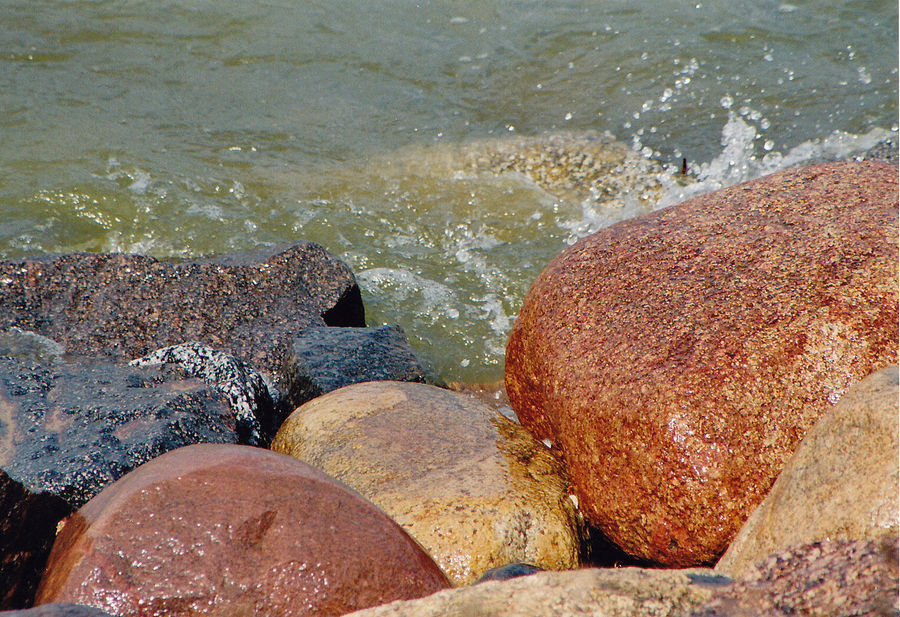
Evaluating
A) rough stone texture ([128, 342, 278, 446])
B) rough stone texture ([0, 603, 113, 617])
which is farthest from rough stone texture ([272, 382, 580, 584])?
rough stone texture ([0, 603, 113, 617])

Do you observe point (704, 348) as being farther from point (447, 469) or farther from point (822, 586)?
point (822, 586)

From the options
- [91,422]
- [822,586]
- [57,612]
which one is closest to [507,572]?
[822,586]

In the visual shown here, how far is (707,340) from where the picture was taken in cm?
329

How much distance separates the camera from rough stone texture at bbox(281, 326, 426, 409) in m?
4.32

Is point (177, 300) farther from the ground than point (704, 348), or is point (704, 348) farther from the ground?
point (704, 348)

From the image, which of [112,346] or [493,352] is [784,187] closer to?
[493,352]

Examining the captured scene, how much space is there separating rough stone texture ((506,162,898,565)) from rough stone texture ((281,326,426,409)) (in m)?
0.76

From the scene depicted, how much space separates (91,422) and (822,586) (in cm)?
263

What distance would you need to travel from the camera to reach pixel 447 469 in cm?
341

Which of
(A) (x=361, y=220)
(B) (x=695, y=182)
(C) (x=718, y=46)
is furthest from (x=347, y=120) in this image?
(C) (x=718, y=46)

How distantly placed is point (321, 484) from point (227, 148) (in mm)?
6087

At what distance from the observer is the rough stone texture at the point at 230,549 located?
2412mm

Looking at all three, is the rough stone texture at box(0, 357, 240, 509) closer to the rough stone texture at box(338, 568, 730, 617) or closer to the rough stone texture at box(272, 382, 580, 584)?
the rough stone texture at box(272, 382, 580, 584)

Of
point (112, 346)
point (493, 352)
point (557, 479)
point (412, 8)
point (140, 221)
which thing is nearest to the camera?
point (557, 479)
